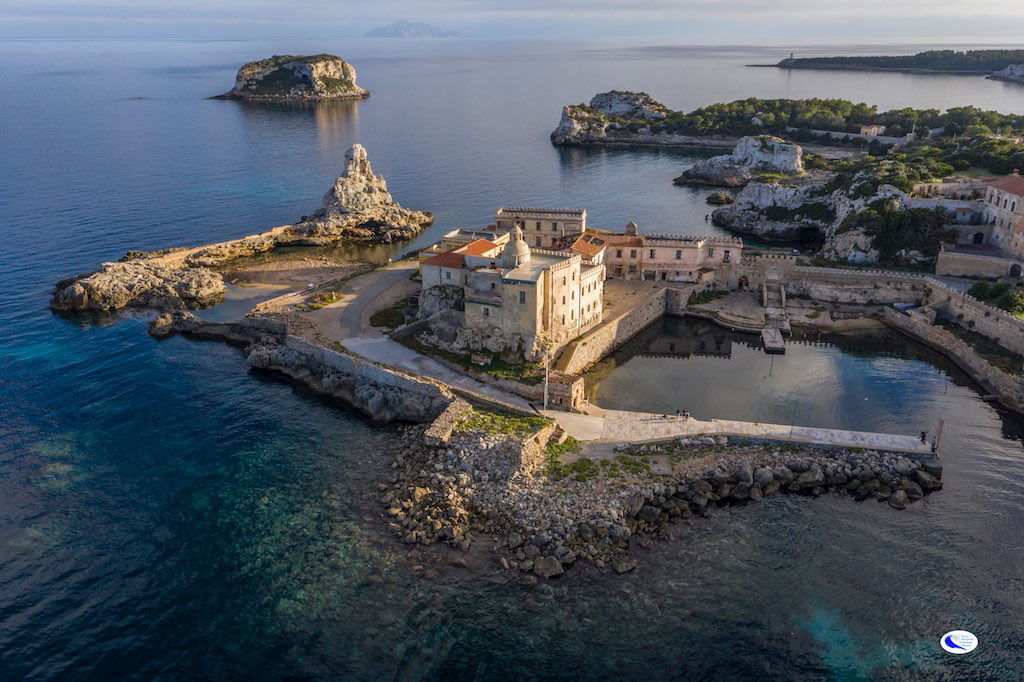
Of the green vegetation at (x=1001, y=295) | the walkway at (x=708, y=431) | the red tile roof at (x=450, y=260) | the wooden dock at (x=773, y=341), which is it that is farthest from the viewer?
the wooden dock at (x=773, y=341)

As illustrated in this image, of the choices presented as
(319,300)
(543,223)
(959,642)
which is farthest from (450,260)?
(959,642)

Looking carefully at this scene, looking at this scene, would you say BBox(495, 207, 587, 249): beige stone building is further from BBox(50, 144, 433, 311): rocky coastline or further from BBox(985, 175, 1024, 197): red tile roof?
BBox(985, 175, 1024, 197): red tile roof

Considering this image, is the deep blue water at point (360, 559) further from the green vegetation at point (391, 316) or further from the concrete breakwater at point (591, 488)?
the green vegetation at point (391, 316)

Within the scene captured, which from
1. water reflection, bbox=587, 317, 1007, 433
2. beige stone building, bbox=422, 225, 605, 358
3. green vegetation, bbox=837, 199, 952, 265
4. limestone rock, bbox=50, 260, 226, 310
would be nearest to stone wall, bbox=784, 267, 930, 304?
water reflection, bbox=587, 317, 1007, 433

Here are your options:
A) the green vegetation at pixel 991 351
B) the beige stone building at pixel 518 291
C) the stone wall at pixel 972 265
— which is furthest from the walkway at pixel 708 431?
the stone wall at pixel 972 265

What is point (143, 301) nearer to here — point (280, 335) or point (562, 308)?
point (280, 335)

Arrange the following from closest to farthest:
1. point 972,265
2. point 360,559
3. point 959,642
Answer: point 959,642
point 360,559
point 972,265

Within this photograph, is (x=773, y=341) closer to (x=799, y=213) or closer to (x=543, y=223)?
(x=543, y=223)
